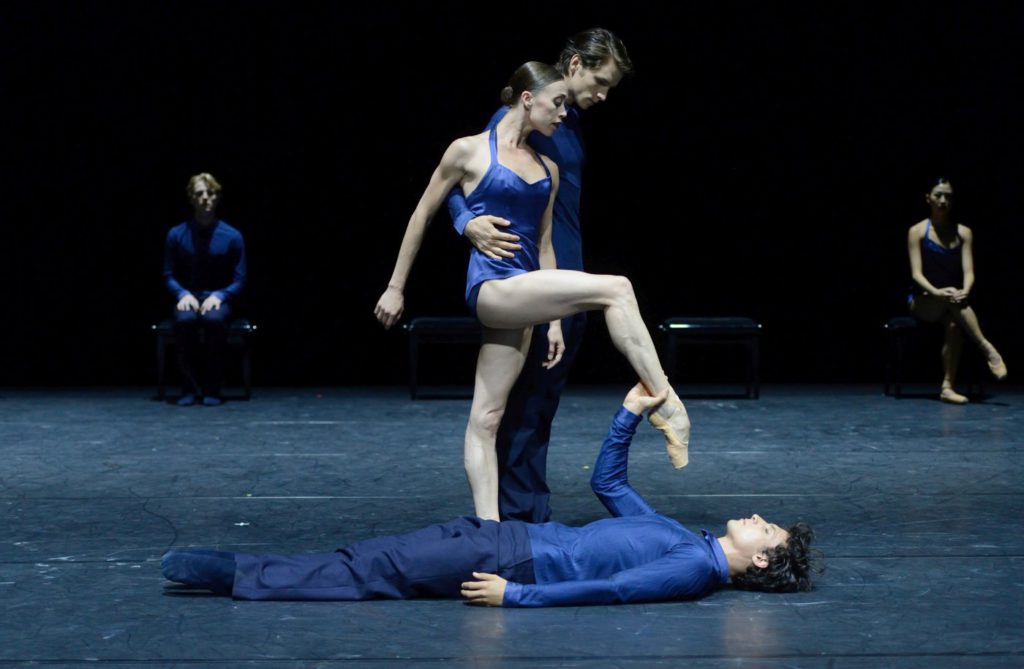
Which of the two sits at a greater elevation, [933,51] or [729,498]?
[933,51]

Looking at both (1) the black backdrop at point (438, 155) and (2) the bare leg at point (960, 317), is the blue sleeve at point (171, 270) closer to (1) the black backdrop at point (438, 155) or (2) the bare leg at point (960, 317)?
(1) the black backdrop at point (438, 155)

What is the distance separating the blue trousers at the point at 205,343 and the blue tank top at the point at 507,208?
3840mm

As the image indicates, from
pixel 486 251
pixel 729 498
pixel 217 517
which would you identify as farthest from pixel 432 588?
pixel 729 498

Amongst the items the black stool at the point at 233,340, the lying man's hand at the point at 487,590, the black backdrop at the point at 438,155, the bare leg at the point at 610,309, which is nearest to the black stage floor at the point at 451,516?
the lying man's hand at the point at 487,590

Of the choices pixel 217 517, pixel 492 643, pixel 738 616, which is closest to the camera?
pixel 492 643

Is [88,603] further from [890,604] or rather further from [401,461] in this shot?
[401,461]

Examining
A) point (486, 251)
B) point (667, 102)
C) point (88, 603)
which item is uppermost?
point (667, 102)

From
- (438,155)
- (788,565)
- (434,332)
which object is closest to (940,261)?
(434,332)

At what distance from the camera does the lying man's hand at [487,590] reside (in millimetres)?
3186

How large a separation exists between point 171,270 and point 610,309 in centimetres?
451

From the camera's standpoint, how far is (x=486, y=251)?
3.69 m

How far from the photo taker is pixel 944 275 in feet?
25.0

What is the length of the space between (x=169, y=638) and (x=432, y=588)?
0.61 meters

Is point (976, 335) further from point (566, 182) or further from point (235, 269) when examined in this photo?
point (566, 182)
